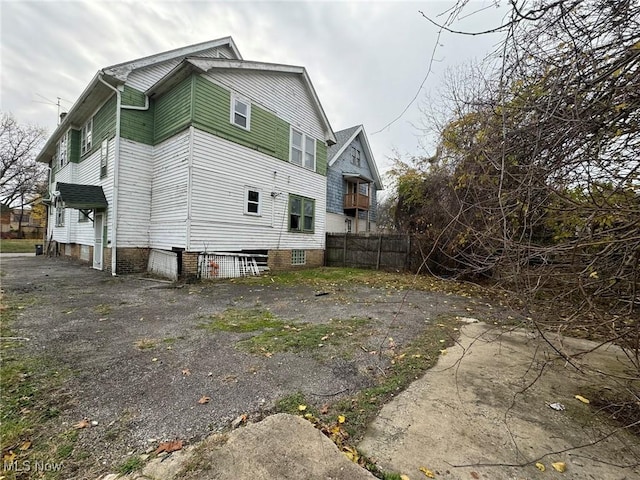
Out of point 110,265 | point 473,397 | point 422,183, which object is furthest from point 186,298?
point 422,183

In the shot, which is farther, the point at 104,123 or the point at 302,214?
the point at 302,214

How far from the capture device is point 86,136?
484 inches

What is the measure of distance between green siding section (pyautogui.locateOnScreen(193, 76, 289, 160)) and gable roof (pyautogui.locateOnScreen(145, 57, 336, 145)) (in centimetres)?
40

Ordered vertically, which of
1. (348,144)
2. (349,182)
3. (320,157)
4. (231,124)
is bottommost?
(231,124)

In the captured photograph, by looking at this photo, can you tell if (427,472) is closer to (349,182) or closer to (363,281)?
(363,281)

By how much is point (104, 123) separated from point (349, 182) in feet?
46.1

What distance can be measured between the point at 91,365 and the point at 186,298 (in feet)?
11.6

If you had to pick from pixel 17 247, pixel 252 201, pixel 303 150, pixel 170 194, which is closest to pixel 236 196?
pixel 252 201

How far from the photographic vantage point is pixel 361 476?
159cm

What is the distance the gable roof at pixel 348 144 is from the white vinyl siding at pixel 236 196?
6080 mm

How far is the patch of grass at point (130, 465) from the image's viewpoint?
163cm

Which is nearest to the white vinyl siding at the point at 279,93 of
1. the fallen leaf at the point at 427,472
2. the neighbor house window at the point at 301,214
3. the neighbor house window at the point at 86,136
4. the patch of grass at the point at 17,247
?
the neighbor house window at the point at 301,214

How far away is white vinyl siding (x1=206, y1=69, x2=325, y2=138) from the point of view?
980 centimetres

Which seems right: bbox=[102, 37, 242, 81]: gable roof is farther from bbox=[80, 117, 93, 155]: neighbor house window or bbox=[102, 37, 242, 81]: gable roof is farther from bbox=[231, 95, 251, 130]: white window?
bbox=[80, 117, 93, 155]: neighbor house window
